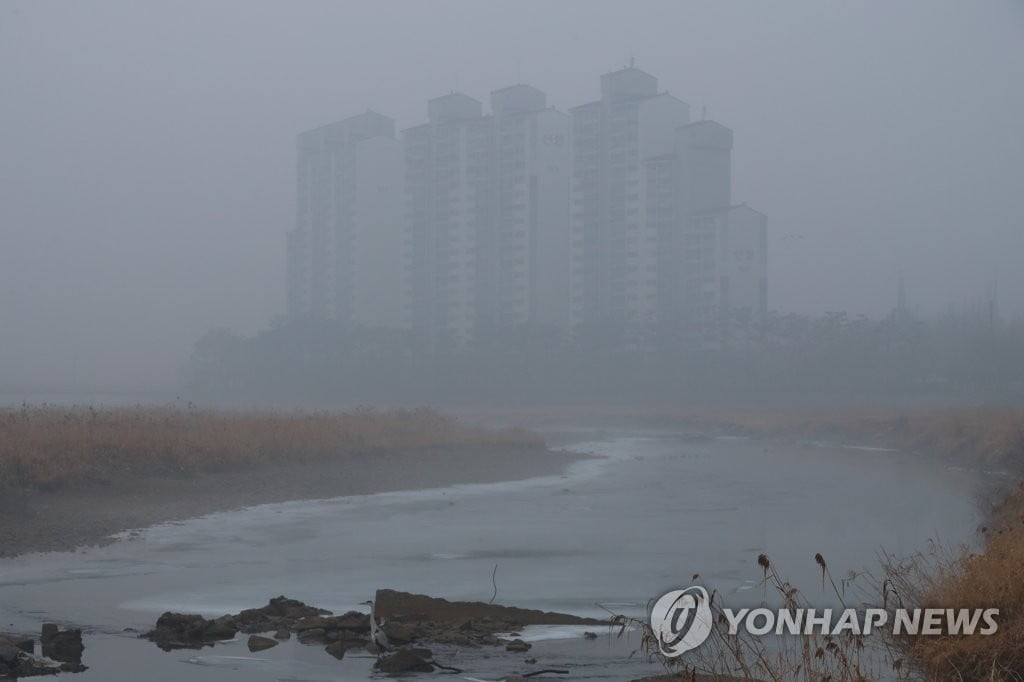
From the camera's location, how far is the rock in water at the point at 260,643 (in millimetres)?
9586

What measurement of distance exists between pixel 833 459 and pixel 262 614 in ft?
111

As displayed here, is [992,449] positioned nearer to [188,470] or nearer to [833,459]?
[833,459]

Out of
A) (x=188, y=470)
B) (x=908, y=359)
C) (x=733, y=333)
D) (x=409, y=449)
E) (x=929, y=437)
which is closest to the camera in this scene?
(x=188, y=470)

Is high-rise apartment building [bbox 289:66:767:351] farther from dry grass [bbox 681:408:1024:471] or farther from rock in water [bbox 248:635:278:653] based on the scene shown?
rock in water [bbox 248:635:278:653]

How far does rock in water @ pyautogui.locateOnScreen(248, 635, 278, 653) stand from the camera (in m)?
9.59

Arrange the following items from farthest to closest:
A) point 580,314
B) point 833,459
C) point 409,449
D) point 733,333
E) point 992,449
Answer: point 580,314 → point 733,333 → point 833,459 → point 992,449 → point 409,449

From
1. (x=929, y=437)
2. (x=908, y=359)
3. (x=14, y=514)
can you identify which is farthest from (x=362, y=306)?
(x=14, y=514)

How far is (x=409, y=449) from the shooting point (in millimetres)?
34312

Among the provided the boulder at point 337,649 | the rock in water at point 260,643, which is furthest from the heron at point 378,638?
the rock in water at point 260,643

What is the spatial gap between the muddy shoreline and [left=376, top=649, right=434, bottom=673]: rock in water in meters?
8.36

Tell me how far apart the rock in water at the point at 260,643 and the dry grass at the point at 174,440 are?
11.4 meters

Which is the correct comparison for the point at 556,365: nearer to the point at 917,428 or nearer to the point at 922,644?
the point at 917,428

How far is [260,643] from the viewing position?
9.67m

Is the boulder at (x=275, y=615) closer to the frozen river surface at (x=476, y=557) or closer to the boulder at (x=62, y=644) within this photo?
the frozen river surface at (x=476, y=557)
